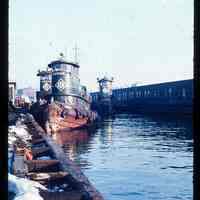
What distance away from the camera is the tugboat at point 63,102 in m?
25.2

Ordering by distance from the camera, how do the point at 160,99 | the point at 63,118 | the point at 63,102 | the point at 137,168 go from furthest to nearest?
the point at 160,99, the point at 63,102, the point at 63,118, the point at 137,168

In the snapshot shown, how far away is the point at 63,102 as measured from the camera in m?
29.7

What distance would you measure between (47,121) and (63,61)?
827 centimetres

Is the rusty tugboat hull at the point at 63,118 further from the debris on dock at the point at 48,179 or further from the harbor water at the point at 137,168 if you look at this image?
the debris on dock at the point at 48,179

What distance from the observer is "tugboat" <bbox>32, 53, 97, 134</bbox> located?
82.6 feet

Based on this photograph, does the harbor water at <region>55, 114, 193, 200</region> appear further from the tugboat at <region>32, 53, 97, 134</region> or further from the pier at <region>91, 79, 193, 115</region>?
the pier at <region>91, 79, 193, 115</region>

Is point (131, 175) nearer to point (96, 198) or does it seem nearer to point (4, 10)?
point (96, 198)

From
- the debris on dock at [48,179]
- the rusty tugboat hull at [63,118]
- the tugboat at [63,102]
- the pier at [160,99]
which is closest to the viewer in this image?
the debris on dock at [48,179]

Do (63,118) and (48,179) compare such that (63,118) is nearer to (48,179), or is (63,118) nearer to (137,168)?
(137,168)

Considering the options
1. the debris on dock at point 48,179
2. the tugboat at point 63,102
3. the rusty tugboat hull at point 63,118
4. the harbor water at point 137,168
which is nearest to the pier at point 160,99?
the tugboat at point 63,102

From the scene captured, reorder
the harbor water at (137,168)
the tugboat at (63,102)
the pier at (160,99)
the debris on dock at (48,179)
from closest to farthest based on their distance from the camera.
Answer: the debris on dock at (48,179), the harbor water at (137,168), the tugboat at (63,102), the pier at (160,99)

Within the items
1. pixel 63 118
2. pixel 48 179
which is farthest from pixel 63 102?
pixel 48 179

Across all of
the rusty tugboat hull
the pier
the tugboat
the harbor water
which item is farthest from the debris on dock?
the pier

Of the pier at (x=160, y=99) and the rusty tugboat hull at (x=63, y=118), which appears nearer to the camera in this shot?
the rusty tugboat hull at (x=63, y=118)
